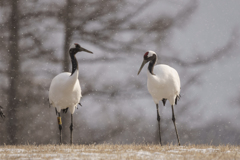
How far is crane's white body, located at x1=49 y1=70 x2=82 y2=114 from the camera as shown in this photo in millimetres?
7880

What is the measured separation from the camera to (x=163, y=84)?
314 inches

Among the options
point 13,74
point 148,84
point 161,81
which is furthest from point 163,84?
point 13,74

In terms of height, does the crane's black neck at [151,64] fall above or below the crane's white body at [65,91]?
above

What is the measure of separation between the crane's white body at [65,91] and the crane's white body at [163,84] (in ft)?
6.07

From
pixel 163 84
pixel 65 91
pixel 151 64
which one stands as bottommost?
pixel 65 91

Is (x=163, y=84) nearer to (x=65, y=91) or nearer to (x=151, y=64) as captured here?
(x=151, y=64)

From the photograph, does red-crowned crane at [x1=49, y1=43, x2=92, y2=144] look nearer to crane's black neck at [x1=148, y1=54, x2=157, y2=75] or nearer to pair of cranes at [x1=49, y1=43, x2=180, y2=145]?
pair of cranes at [x1=49, y1=43, x2=180, y2=145]

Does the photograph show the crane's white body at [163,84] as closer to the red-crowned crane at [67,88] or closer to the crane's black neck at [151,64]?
the crane's black neck at [151,64]

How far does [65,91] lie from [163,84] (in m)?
2.43

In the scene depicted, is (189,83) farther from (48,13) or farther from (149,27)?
(48,13)

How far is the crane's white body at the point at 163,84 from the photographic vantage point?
794 centimetres

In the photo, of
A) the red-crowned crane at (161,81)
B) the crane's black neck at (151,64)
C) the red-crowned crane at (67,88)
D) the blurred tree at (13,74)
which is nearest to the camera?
the red-crowned crane at (67,88)

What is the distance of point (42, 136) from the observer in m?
12.1

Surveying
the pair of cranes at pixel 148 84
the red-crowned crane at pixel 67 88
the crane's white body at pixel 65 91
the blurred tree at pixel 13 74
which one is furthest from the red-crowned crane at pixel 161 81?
the blurred tree at pixel 13 74
